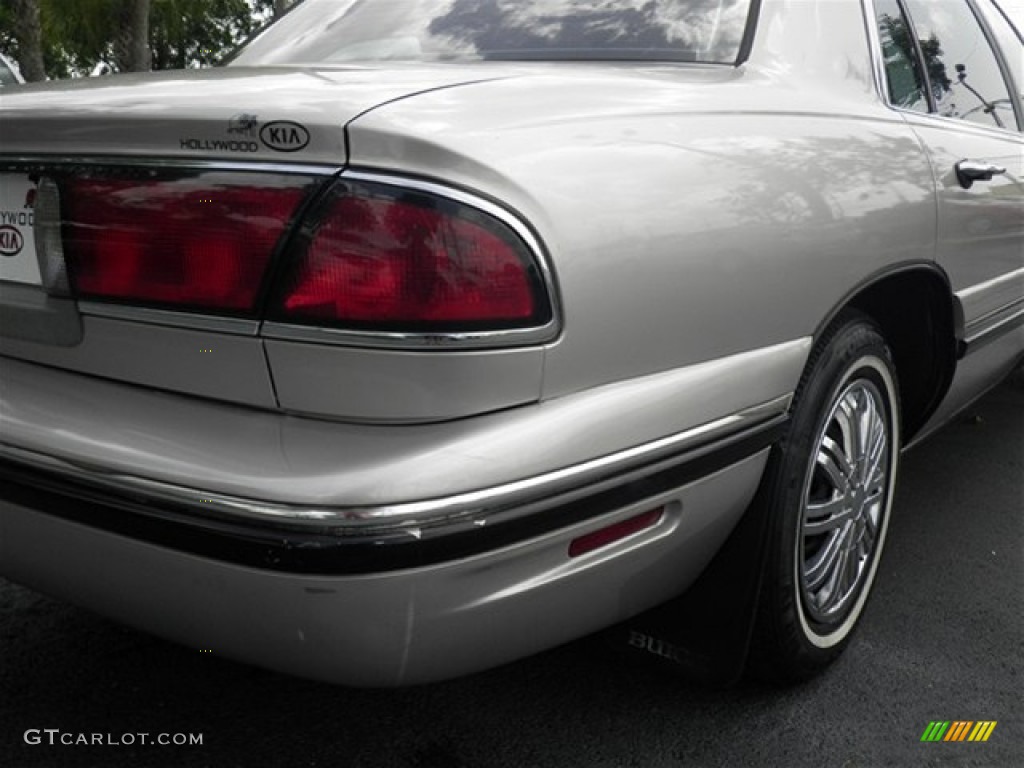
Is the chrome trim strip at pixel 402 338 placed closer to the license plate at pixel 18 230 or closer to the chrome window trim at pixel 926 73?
the license plate at pixel 18 230

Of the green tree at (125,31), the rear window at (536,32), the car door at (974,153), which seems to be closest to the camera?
the rear window at (536,32)

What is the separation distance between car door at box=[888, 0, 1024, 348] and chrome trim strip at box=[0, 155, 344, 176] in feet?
5.01

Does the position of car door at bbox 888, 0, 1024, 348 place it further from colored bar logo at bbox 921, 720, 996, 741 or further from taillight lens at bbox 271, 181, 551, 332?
taillight lens at bbox 271, 181, 551, 332

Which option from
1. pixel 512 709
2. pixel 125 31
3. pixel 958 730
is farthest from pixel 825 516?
pixel 125 31

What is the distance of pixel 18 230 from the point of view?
1536mm

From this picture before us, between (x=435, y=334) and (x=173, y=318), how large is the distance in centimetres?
39

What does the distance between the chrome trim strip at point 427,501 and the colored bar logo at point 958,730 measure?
96 cm

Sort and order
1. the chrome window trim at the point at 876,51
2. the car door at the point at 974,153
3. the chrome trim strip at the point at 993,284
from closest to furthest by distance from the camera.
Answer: the chrome window trim at the point at 876,51, the car door at the point at 974,153, the chrome trim strip at the point at 993,284

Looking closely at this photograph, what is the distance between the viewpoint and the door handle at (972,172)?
2389 millimetres

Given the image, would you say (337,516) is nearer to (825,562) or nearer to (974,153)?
(825,562)

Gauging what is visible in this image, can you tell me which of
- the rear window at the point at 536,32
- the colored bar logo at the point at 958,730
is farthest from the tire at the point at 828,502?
the rear window at the point at 536,32

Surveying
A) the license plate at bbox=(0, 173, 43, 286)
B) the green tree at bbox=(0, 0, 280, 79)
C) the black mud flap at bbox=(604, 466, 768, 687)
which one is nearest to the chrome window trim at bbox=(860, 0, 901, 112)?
the black mud flap at bbox=(604, 466, 768, 687)

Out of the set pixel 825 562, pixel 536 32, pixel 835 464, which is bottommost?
pixel 825 562

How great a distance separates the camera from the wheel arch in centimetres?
229
